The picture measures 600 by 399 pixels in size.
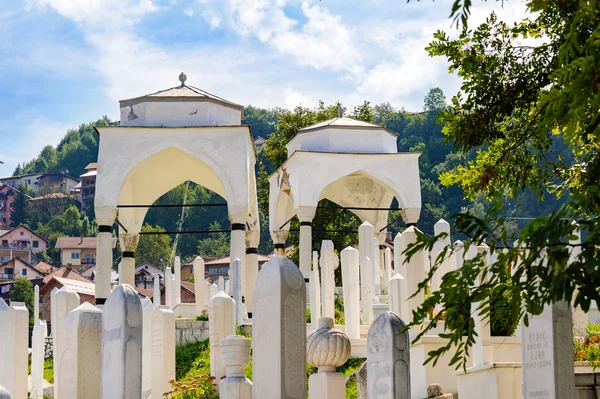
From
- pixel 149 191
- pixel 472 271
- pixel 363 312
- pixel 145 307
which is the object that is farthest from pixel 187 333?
pixel 472 271

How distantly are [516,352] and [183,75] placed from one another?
12541 millimetres

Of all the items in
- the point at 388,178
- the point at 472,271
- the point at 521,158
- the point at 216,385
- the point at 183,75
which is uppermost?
the point at 183,75

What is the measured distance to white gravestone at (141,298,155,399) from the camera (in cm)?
1268

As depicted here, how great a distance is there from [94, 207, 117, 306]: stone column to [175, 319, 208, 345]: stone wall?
65.6 inches

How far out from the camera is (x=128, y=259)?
A: 24172mm

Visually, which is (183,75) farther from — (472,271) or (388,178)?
(472,271)

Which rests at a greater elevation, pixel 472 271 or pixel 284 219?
pixel 284 219

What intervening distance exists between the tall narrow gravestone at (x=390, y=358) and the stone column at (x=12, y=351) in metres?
5.08

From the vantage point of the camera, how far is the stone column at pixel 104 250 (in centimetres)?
2097

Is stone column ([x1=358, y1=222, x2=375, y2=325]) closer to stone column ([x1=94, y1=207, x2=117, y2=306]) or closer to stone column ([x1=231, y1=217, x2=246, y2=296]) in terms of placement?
stone column ([x1=231, y1=217, x2=246, y2=296])

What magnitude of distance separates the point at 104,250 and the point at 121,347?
42.5 ft

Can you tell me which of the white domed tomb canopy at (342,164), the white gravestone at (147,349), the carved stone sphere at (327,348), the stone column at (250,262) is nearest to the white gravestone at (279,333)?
the carved stone sphere at (327,348)

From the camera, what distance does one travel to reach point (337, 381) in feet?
32.0

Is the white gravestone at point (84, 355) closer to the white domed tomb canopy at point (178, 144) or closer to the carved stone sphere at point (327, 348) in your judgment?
the carved stone sphere at point (327, 348)
